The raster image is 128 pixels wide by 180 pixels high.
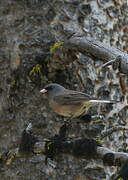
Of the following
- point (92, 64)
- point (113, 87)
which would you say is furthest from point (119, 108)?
point (92, 64)

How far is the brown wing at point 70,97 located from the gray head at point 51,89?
0.04 meters

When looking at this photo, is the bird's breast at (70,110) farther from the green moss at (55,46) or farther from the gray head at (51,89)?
the green moss at (55,46)

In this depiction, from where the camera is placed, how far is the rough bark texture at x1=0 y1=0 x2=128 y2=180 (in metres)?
2.12

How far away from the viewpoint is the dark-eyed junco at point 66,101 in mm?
2020

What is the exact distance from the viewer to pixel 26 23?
2271mm

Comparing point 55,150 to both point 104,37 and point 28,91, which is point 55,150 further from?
point 104,37

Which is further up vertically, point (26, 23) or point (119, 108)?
point (26, 23)

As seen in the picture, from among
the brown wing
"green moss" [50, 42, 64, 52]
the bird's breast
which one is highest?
"green moss" [50, 42, 64, 52]

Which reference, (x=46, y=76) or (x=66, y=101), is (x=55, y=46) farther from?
(x=66, y=101)

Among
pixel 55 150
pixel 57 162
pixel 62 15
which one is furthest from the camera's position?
pixel 62 15

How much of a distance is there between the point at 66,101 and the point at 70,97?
0.27ft

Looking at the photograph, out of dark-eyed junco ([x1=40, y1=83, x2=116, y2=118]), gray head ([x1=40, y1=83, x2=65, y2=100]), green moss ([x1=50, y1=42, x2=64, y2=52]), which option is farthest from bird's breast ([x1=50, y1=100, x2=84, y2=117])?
green moss ([x1=50, y1=42, x2=64, y2=52])

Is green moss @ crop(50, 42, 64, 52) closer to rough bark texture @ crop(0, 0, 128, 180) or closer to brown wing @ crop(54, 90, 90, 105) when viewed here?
rough bark texture @ crop(0, 0, 128, 180)

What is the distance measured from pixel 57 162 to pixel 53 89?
52 centimetres
